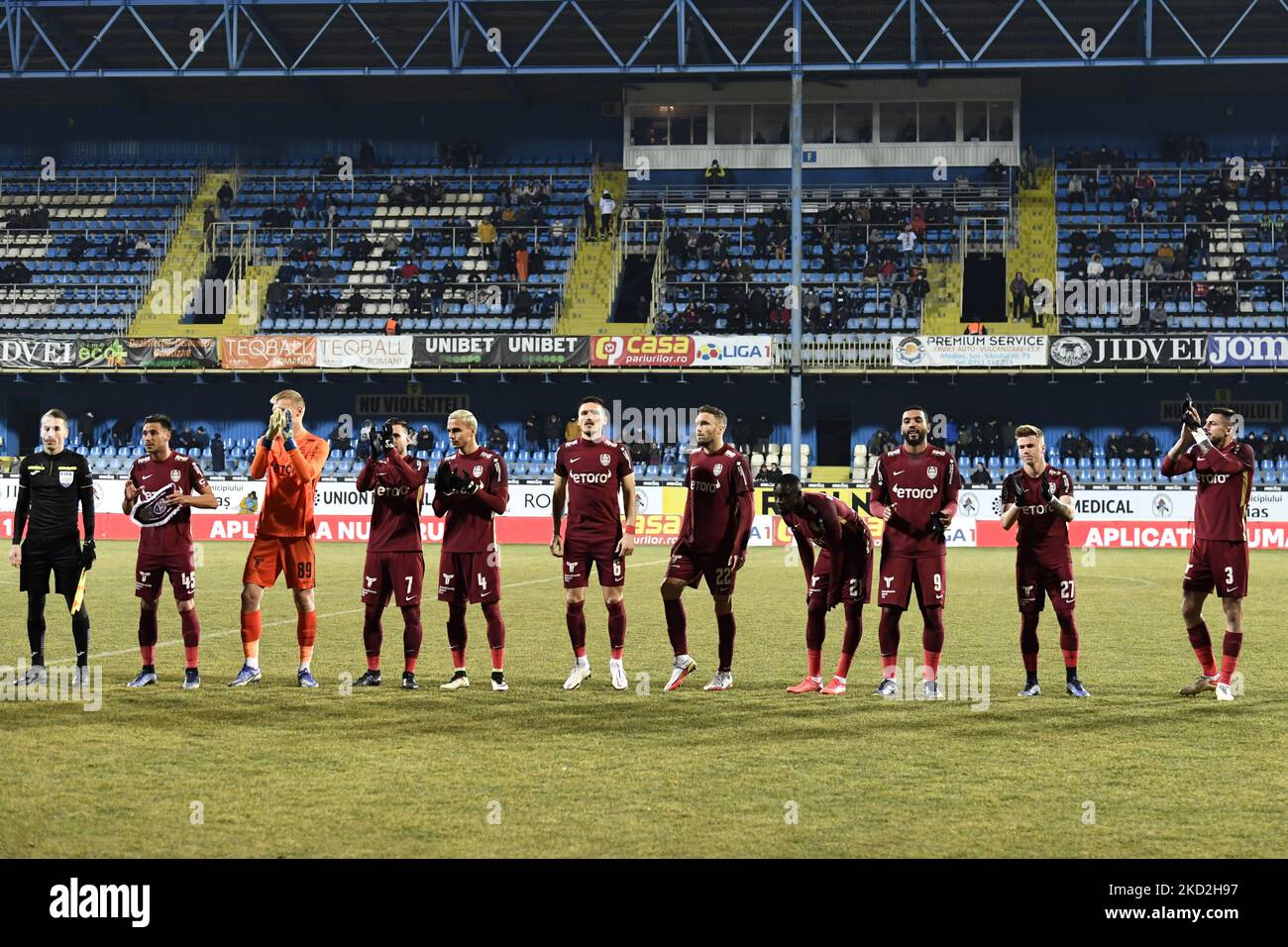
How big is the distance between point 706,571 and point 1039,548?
2575 millimetres

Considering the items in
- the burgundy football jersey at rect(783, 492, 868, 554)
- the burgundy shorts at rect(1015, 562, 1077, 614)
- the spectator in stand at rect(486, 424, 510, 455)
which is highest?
the spectator in stand at rect(486, 424, 510, 455)

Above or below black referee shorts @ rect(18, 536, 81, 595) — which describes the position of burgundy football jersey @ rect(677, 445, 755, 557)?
above

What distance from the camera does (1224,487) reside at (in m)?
11.7

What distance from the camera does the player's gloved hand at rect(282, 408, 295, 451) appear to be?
1147 centimetres

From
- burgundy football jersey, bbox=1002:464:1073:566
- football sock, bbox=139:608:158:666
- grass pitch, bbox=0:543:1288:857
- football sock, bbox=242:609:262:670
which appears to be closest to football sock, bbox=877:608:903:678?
grass pitch, bbox=0:543:1288:857

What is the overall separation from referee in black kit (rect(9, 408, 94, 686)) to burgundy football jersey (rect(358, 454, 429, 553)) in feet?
7.19

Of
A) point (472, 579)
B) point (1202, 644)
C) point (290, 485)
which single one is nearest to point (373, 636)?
point (472, 579)

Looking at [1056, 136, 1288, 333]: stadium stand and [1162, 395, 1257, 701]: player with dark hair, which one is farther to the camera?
[1056, 136, 1288, 333]: stadium stand

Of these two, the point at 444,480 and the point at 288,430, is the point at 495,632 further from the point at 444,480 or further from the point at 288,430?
the point at 288,430

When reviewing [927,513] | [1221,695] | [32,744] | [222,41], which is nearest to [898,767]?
[927,513]

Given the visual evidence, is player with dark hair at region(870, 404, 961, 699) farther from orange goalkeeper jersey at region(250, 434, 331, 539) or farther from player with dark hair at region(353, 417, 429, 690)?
orange goalkeeper jersey at region(250, 434, 331, 539)

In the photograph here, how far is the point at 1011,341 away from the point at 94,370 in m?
24.3

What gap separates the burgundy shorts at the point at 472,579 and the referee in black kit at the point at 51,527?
110 inches

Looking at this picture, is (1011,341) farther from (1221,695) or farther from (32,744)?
(32,744)
